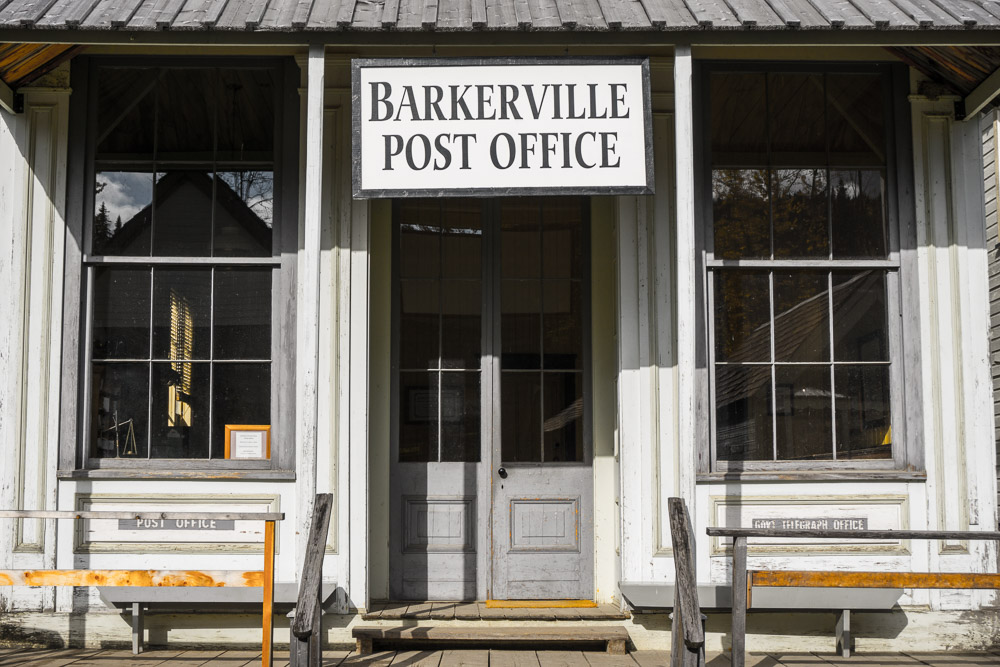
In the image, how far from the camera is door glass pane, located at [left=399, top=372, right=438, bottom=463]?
234 inches

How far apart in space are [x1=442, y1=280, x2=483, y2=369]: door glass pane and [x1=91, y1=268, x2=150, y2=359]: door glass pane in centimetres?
185

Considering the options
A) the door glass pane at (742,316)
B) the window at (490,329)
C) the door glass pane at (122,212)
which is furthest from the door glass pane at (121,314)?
the door glass pane at (742,316)

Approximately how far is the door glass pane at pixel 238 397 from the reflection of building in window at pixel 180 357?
6.5 inches

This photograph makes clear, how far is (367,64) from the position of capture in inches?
181

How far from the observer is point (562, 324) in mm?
6047

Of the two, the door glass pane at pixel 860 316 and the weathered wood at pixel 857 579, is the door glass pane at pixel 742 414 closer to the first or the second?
the door glass pane at pixel 860 316

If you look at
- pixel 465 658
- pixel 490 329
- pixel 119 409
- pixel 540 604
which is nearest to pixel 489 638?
pixel 465 658

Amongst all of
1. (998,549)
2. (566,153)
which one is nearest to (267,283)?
(566,153)

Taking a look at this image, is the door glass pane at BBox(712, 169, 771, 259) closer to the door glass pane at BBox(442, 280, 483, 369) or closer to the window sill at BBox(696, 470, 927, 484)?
the window sill at BBox(696, 470, 927, 484)

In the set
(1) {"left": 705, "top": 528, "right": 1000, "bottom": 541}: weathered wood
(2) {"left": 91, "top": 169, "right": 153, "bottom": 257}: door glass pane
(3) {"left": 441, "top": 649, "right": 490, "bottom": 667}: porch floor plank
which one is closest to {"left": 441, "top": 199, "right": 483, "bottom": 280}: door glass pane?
(2) {"left": 91, "top": 169, "right": 153, "bottom": 257}: door glass pane

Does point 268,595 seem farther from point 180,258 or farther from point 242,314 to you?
point 180,258

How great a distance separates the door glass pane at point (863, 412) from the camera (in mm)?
5547

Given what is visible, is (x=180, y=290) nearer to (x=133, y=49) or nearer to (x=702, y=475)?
(x=133, y=49)

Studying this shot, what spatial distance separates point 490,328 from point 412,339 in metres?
0.52
